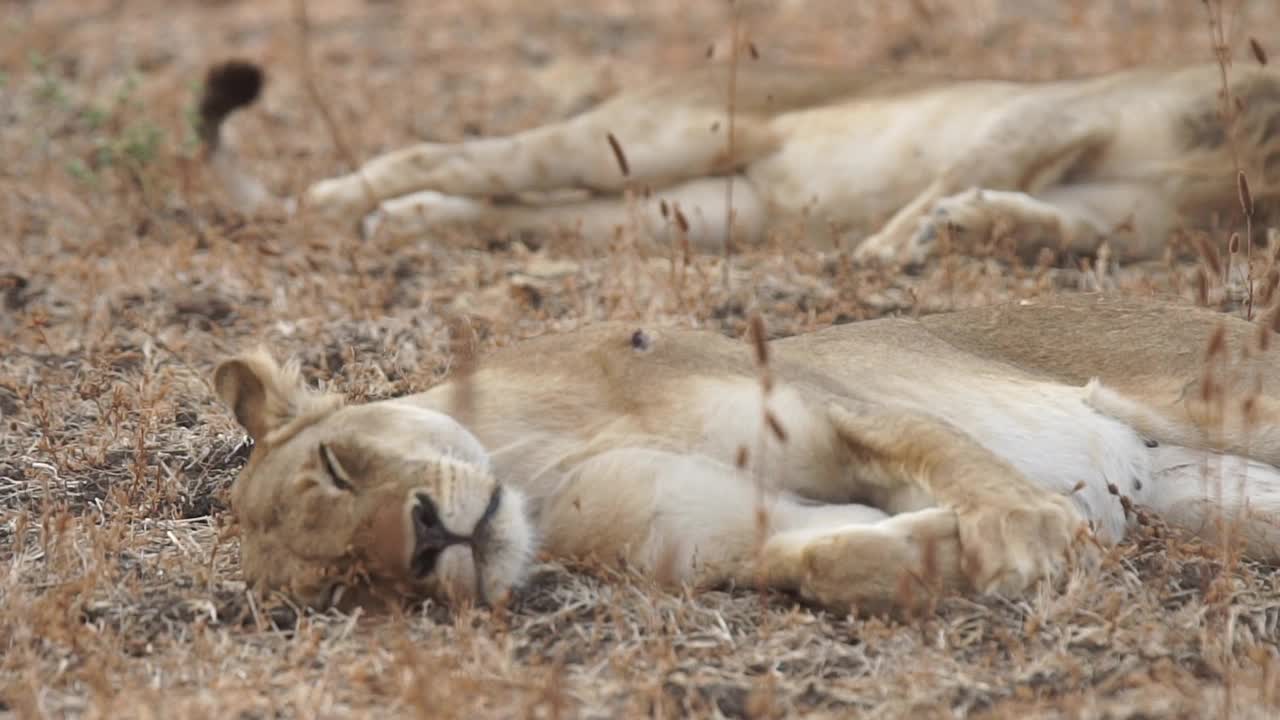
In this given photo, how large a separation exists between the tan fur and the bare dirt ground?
24cm

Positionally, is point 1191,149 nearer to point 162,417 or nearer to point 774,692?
point 162,417

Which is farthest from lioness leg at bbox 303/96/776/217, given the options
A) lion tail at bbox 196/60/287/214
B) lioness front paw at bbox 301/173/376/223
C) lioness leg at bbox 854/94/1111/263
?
lioness leg at bbox 854/94/1111/263

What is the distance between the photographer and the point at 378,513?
11.0ft

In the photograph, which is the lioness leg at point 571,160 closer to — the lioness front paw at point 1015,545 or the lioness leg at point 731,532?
the lioness leg at point 731,532

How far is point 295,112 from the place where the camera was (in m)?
9.34

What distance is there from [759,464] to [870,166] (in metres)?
3.79

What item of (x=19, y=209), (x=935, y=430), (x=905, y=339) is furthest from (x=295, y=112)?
(x=935, y=430)

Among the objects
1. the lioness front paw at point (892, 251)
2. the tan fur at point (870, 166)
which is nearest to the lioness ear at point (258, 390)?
the tan fur at point (870, 166)

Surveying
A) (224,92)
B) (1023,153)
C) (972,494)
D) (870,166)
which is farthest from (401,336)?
(972,494)

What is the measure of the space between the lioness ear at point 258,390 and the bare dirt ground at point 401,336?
0.29 metres

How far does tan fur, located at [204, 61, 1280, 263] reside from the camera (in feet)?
21.3

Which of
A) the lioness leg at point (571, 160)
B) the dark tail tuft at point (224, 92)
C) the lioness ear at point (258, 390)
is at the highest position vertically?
the dark tail tuft at point (224, 92)

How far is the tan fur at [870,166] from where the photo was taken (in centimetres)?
650

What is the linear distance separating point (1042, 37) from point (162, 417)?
6.13 m
